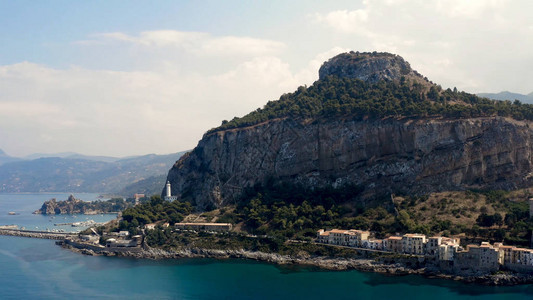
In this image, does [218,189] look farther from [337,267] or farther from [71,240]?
[337,267]

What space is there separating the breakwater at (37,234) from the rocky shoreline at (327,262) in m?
11.2

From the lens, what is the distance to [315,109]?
73.2m

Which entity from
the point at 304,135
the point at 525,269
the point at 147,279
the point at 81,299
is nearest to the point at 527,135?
the point at 525,269

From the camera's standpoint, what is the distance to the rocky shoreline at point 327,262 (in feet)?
136

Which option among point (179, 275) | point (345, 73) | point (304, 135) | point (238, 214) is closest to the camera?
point (179, 275)

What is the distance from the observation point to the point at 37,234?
78.3m

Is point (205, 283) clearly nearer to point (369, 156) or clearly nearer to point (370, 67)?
point (369, 156)

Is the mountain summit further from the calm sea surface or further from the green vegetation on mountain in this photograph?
the calm sea surface

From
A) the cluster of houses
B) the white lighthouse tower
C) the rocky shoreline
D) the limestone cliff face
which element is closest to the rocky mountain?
the limestone cliff face

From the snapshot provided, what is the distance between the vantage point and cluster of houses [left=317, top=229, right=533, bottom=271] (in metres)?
42.5

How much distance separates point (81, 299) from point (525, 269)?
35.2 m

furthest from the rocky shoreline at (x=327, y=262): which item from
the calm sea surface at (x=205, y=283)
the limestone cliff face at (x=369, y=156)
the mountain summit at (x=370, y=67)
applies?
the mountain summit at (x=370, y=67)

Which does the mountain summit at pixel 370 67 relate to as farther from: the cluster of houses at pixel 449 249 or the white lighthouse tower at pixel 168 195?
the cluster of houses at pixel 449 249

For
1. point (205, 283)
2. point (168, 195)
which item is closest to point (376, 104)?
point (205, 283)
